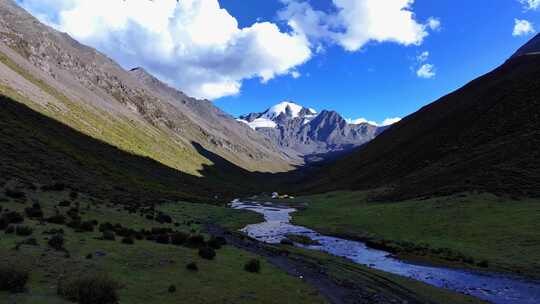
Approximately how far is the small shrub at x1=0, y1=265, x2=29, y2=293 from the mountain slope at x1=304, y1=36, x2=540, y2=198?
66124 mm

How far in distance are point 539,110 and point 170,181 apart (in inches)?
4966

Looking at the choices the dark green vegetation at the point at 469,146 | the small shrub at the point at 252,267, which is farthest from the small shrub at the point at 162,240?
the dark green vegetation at the point at 469,146

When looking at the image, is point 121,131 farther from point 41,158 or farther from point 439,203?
point 439,203

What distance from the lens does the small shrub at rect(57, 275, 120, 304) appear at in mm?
15680

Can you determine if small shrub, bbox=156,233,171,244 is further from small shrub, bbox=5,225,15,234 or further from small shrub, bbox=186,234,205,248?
small shrub, bbox=5,225,15,234

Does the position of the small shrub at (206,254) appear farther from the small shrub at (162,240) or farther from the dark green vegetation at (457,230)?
the dark green vegetation at (457,230)

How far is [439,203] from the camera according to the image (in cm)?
6247

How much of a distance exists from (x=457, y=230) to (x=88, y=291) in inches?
1840

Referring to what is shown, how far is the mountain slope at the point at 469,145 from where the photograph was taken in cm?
7050

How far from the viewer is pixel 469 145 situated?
347 feet

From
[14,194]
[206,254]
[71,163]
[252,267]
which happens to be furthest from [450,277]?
[71,163]

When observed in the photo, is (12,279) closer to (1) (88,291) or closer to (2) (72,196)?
(1) (88,291)

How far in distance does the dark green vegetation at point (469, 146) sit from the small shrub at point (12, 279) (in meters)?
65.6

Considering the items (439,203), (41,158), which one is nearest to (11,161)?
(41,158)
